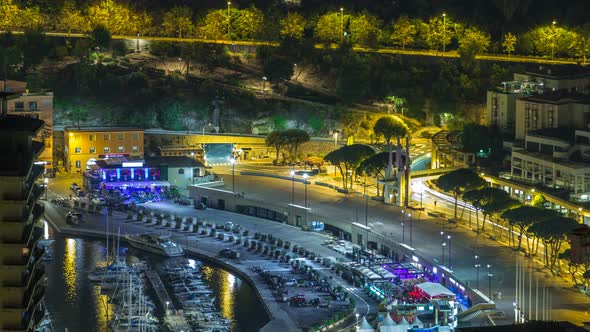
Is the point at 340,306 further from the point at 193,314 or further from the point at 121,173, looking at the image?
the point at 121,173

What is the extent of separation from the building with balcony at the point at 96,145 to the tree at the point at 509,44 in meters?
17.5

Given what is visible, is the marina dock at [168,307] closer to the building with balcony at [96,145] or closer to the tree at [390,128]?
the building with balcony at [96,145]

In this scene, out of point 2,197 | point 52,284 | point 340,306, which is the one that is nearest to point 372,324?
point 340,306

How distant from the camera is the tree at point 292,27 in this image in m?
73.9

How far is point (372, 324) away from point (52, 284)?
10.3 meters

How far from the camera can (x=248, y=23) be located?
74188 millimetres

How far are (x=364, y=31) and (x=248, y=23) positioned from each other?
515 cm

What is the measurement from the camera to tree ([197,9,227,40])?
7381 centimetres

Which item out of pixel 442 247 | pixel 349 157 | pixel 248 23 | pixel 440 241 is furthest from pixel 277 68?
pixel 442 247

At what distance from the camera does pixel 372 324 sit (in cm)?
4100

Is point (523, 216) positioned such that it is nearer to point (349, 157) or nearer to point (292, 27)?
point (349, 157)

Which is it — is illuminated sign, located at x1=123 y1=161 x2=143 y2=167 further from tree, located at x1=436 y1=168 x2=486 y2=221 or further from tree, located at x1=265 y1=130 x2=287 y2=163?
tree, located at x1=436 y1=168 x2=486 y2=221

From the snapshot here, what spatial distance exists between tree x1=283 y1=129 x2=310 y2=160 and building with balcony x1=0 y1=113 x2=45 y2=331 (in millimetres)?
40142

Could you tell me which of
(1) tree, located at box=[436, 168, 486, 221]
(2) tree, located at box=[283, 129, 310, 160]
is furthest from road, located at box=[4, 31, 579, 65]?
(1) tree, located at box=[436, 168, 486, 221]
